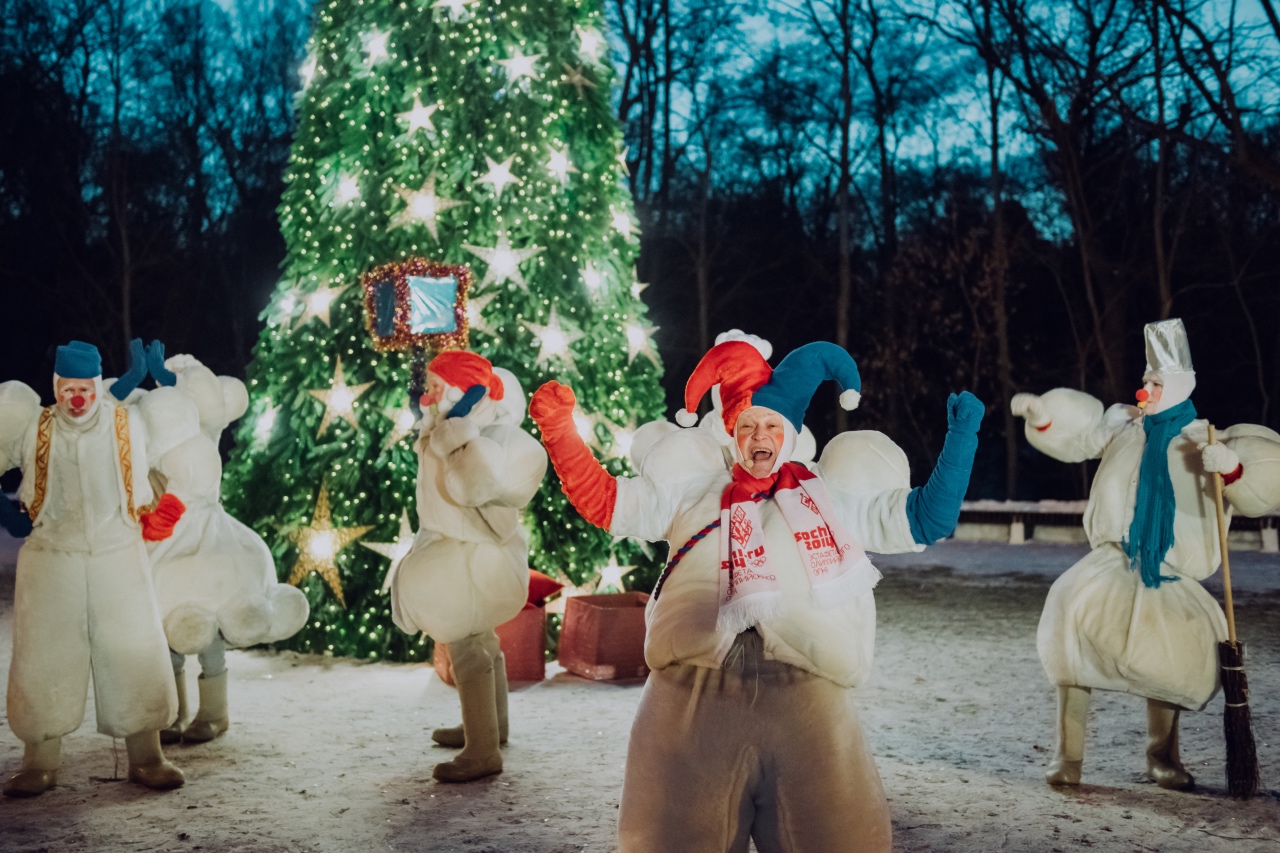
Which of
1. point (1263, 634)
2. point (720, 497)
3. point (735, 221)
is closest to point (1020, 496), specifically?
point (735, 221)

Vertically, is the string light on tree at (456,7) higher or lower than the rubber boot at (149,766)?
Result: higher

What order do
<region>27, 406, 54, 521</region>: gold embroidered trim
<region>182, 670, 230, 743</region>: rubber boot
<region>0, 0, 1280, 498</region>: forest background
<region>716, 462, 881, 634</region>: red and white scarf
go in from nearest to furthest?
<region>716, 462, 881, 634</region>: red and white scarf → <region>27, 406, 54, 521</region>: gold embroidered trim → <region>182, 670, 230, 743</region>: rubber boot → <region>0, 0, 1280, 498</region>: forest background

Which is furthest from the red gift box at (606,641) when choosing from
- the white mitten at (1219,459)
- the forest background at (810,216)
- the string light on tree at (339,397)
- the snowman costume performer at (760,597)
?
the forest background at (810,216)

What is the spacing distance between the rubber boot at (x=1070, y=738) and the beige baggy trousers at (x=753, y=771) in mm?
2373

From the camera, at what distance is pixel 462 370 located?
5.10 m

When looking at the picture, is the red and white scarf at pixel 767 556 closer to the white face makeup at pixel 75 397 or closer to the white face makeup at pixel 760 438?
the white face makeup at pixel 760 438

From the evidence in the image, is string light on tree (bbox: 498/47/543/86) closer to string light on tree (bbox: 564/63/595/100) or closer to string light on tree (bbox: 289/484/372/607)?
string light on tree (bbox: 564/63/595/100)

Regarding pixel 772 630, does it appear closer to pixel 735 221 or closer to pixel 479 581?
pixel 479 581

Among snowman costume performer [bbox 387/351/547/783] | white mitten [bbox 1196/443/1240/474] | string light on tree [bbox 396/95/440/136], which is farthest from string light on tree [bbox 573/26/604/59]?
white mitten [bbox 1196/443/1240/474]

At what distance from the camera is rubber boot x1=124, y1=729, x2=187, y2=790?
5.00 meters

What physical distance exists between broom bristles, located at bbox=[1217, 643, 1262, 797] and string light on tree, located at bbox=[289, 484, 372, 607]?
16.7 feet

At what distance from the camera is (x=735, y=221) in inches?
987

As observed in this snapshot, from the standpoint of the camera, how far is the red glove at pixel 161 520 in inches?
200

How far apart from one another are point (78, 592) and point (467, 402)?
6.23 feet
